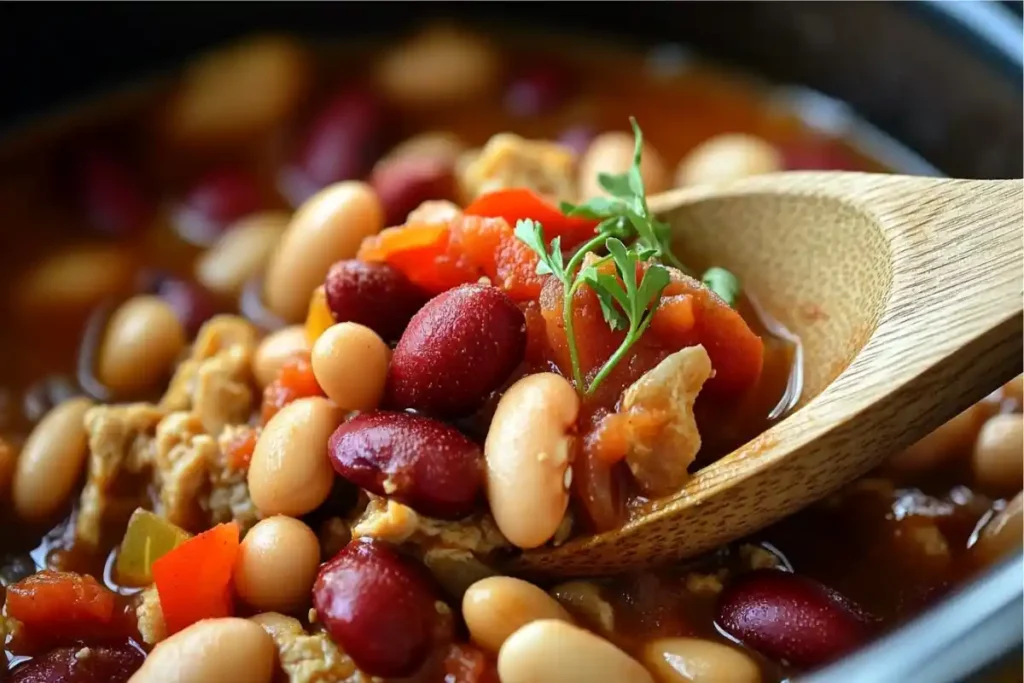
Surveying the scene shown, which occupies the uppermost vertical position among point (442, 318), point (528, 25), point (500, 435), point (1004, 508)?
point (528, 25)

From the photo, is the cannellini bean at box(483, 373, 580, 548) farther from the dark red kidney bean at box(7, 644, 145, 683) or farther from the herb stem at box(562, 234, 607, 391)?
the dark red kidney bean at box(7, 644, 145, 683)

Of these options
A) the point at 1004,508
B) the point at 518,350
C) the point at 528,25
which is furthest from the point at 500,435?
the point at 528,25

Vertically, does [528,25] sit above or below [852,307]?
above

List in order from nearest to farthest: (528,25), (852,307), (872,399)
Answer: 1. (872,399)
2. (852,307)
3. (528,25)

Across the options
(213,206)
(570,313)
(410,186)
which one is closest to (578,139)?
(410,186)

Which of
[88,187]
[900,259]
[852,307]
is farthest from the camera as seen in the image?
[88,187]

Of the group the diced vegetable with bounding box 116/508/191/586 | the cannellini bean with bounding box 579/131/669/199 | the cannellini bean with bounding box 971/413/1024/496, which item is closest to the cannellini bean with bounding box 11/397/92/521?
the diced vegetable with bounding box 116/508/191/586

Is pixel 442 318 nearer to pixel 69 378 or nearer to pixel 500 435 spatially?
pixel 500 435
